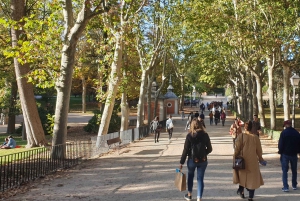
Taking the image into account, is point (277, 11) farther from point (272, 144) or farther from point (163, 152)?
point (163, 152)

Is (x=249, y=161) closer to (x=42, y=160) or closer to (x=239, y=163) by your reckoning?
(x=239, y=163)

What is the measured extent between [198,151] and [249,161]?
42.1 inches

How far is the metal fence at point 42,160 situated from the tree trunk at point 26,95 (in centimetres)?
376

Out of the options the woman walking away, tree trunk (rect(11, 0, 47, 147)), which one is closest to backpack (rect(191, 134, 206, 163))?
the woman walking away

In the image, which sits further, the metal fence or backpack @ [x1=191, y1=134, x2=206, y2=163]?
the metal fence

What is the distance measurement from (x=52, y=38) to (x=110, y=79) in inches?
169

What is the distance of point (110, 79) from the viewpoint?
19.3 m

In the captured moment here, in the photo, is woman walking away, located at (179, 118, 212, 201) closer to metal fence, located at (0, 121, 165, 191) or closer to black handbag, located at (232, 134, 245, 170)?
black handbag, located at (232, 134, 245, 170)

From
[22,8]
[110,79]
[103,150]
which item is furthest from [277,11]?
[22,8]

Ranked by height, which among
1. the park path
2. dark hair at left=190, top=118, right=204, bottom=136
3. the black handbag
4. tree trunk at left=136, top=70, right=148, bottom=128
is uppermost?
tree trunk at left=136, top=70, right=148, bottom=128

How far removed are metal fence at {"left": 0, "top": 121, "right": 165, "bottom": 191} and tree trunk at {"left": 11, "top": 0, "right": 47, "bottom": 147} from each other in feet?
12.4

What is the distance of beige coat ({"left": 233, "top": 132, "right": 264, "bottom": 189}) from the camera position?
8.04 metres

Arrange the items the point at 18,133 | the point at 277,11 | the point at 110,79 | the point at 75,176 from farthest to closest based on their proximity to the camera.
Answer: the point at 18,133 → the point at 277,11 → the point at 110,79 → the point at 75,176

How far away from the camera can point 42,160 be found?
12641mm
